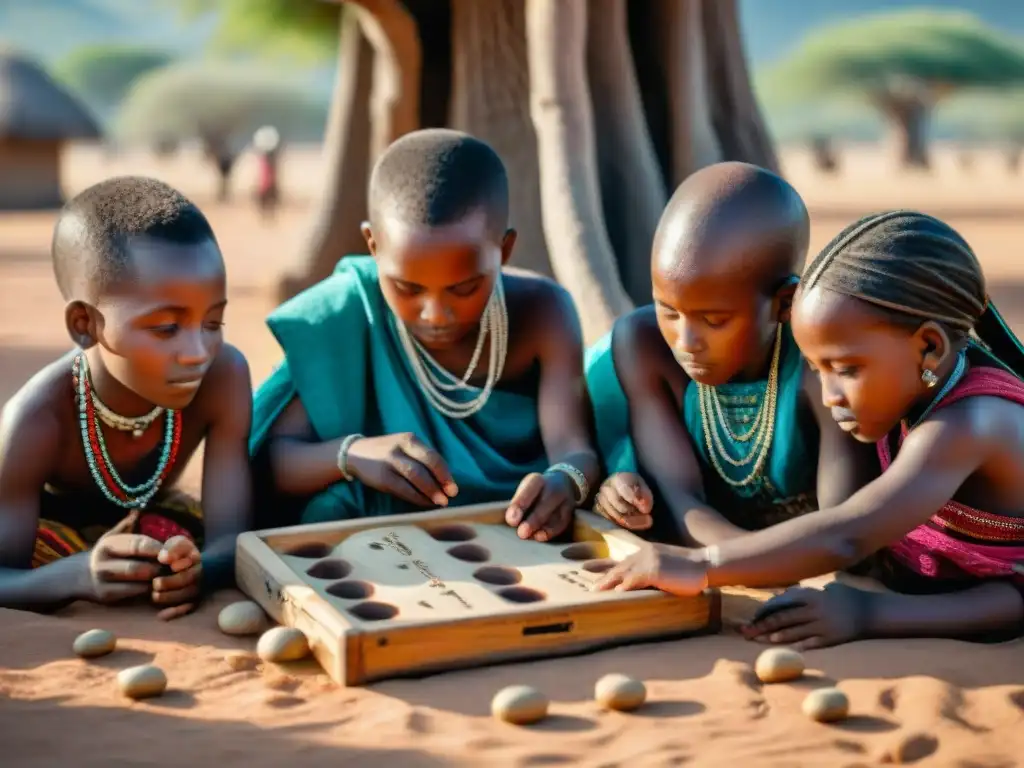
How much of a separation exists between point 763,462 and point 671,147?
3.86 meters

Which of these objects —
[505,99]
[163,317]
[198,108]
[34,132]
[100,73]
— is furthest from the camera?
[100,73]

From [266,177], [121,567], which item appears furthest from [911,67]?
[121,567]

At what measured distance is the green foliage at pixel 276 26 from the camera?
714 inches

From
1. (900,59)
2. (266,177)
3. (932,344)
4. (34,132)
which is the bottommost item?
(932,344)

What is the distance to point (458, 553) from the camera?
364 centimetres

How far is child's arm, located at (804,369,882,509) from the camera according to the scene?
11.8ft

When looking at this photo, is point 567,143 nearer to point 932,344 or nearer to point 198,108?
point 932,344

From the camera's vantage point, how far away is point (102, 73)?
65.8 meters

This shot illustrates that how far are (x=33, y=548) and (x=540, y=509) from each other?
1344 millimetres

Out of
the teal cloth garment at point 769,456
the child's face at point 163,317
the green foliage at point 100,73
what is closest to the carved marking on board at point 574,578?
the teal cloth garment at point 769,456

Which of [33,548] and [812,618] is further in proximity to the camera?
[33,548]

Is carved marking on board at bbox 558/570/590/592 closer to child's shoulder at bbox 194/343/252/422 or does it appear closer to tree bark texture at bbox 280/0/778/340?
child's shoulder at bbox 194/343/252/422

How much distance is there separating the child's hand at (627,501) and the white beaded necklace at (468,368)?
1.85 ft

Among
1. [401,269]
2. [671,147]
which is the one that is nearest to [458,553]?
[401,269]
